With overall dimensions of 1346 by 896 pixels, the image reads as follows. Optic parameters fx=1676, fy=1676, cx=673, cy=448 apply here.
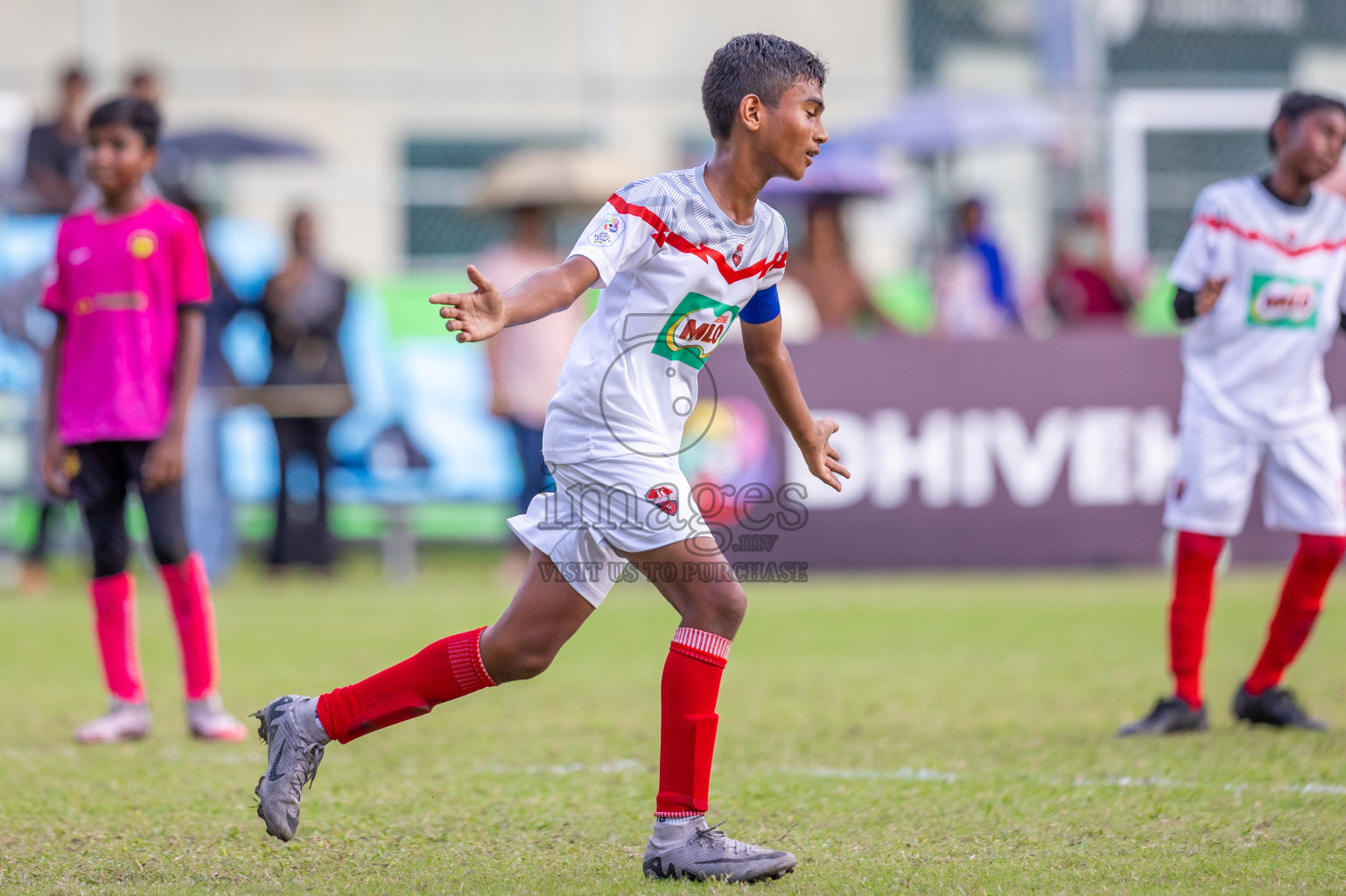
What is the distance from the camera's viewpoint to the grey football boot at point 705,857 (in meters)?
3.70

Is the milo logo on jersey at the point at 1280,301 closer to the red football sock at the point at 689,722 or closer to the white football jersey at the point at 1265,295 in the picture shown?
the white football jersey at the point at 1265,295

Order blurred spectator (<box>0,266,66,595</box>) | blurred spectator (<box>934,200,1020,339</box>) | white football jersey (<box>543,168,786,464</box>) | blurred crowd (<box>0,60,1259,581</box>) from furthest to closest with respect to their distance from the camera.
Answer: blurred spectator (<box>934,200,1020,339</box>)
blurred crowd (<box>0,60,1259,581</box>)
blurred spectator (<box>0,266,66,595</box>)
white football jersey (<box>543,168,786,464</box>)

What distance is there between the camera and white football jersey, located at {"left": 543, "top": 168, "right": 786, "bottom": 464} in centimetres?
378

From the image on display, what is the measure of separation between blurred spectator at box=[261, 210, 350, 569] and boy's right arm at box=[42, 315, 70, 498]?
5.27 m

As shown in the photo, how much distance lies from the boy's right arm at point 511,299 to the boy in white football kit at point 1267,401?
2744mm

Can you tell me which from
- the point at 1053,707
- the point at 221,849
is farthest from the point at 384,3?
the point at 221,849

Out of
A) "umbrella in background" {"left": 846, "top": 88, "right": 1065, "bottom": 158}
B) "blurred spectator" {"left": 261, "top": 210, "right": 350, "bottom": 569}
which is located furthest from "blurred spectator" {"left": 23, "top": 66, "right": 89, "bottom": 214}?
"umbrella in background" {"left": 846, "top": 88, "right": 1065, "bottom": 158}

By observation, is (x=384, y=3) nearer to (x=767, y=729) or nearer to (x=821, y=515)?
(x=821, y=515)

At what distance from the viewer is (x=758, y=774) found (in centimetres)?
497

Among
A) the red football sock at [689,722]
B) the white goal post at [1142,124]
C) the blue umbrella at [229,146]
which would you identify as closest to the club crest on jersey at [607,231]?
the red football sock at [689,722]

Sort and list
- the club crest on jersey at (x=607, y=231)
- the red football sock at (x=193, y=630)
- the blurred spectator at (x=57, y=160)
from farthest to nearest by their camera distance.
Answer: the blurred spectator at (x=57, y=160)
the red football sock at (x=193, y=630)
the club crest on jersey at (x=607, y=231)

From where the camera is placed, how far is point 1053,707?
20.0ft

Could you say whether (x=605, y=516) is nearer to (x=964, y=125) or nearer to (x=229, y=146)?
(x=229, y=146)

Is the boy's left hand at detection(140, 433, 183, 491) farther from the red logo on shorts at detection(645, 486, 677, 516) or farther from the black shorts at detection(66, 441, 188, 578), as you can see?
the red logo on shorts at detection(645, 486, 677, 516)
